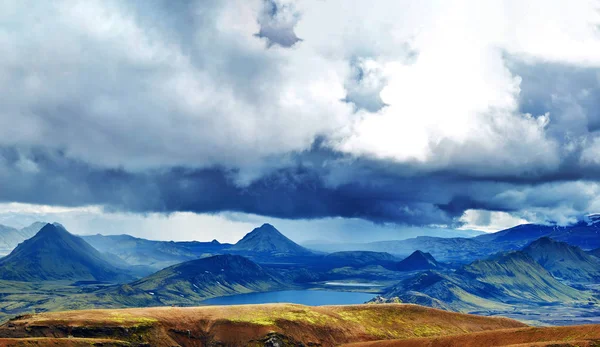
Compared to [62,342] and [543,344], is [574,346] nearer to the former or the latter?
[543,344]

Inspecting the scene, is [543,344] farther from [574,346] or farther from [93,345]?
[93,345]

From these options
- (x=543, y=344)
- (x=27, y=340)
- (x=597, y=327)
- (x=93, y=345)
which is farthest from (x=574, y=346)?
(x=27, y=340)

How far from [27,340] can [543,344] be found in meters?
162

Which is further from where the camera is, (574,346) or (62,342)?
(62,342)

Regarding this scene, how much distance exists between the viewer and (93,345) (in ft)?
652

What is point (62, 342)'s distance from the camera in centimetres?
19325

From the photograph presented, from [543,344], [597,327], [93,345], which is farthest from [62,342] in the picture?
[597,327]

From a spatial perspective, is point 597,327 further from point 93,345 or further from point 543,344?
point 93,345

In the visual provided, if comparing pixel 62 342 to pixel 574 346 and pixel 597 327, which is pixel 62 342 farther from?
pixel 597 327

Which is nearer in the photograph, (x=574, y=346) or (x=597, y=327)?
(x=574, y=346)

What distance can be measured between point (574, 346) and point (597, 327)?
41.7 m

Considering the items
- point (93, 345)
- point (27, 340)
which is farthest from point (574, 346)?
point (27, 340)

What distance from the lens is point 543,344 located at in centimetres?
16300

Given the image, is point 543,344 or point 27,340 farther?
point 27,340
